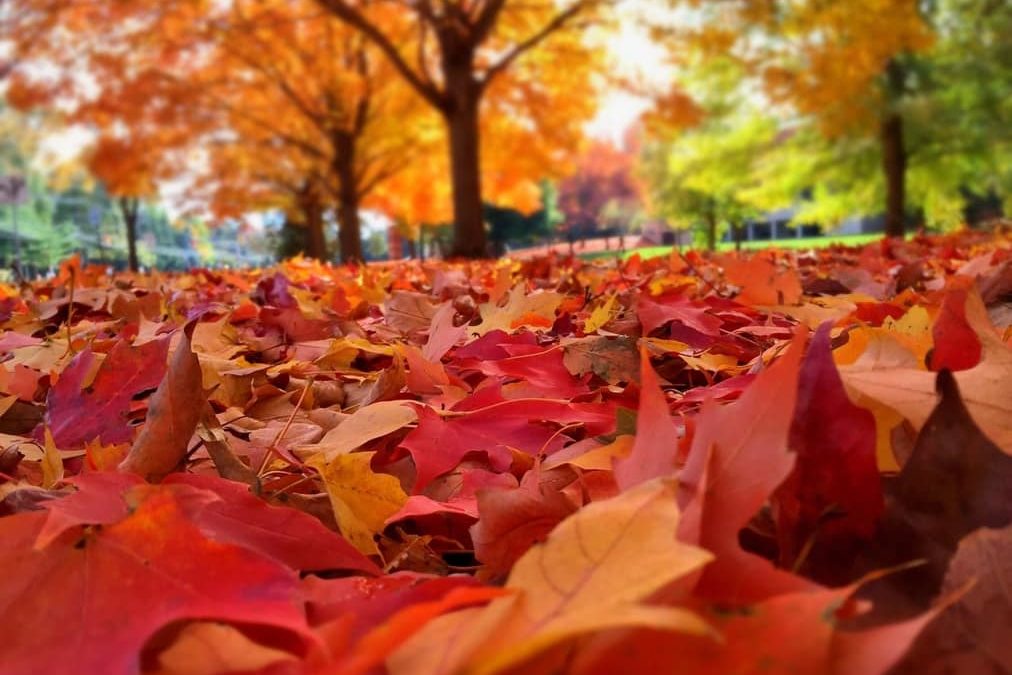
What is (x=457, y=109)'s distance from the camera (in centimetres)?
787

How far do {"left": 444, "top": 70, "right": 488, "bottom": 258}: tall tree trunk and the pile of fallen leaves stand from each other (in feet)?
23.4

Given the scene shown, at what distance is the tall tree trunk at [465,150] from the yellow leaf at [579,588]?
7.51m

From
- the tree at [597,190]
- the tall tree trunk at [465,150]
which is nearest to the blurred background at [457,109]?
the tall tree trunk at [465,150]

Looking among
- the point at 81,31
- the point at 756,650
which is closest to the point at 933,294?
the point at 756,650

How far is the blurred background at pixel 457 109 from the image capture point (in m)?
8.25

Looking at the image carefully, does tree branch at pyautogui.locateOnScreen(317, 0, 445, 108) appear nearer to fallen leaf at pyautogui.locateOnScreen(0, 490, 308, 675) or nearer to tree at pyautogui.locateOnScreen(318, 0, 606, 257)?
tree at pyautogui.locateOnScreen(318, 0, 606, 257)

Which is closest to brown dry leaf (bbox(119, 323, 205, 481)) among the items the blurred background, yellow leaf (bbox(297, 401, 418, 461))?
yellow leaf (bbox(297, 401, 418, 461))

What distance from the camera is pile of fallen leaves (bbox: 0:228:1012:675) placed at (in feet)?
0.95

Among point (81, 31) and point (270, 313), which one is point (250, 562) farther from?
point (81, 31)

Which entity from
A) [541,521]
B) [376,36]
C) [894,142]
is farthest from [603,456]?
[894,142]

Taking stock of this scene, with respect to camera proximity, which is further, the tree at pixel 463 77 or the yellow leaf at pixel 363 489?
the tree at pixel 463 77

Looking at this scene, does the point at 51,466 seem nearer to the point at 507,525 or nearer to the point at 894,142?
the point at 507,525

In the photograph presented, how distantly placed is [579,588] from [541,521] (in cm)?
16

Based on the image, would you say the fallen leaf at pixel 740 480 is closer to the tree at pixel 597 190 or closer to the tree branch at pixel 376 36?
the tree branch at pixel 376 36
